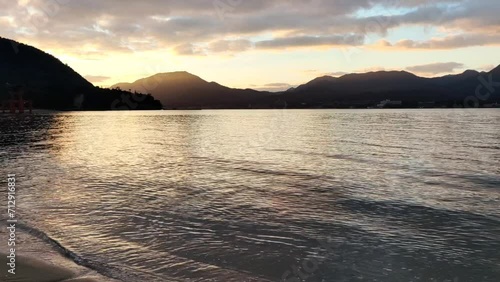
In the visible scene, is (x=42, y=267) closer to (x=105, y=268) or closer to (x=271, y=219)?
(x=105, y=268)

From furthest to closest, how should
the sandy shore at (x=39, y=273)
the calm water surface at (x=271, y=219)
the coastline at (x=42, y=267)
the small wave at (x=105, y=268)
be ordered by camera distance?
1. the calm water surface at (x=271, y=219)
2. the small wave at (x=105, y=268)
3. the coastline at (x=42, y=267)
4. the sandy shore at (x=39, y=273)

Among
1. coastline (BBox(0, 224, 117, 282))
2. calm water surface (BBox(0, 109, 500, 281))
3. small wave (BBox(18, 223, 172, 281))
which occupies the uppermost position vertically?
coastline (BBox(0, 224, 117, 282))

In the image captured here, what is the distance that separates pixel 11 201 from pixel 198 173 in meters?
14.3

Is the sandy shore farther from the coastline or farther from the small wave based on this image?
the small wave

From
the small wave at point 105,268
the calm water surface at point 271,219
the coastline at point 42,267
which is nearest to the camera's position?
the coastline at point 42,267

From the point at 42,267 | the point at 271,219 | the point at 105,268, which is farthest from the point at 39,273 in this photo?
the point at 271,219

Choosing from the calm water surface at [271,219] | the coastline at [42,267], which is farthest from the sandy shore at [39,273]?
the calm water surface at [271,219]

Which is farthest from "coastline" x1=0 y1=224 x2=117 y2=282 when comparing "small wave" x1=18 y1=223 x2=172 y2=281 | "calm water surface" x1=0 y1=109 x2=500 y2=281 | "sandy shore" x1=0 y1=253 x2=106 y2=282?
"calm water surface" x1=0 y1=109 x2=500 y2=281

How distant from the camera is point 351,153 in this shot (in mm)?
47031

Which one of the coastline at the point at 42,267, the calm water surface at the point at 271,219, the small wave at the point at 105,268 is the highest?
the coastline at the point at 42,267

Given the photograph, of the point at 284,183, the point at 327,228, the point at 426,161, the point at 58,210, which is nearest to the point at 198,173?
the point at 284,183

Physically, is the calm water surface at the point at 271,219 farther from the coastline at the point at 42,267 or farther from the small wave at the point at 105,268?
the coastline at the point at 42,267

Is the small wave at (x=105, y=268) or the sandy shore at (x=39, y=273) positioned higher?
the sandy shore at (x=39, y=273)

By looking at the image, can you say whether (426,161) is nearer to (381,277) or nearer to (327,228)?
(327,228)
